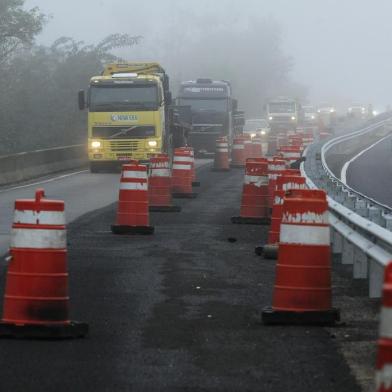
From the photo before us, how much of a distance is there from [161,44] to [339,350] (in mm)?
139827

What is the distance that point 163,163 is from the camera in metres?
22.1

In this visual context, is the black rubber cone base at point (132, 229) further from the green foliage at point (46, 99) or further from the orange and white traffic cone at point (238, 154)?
the green foliage at point (46, 99)

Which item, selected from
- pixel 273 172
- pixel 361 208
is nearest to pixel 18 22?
pixel 273 172

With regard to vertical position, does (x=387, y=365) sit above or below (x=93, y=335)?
above

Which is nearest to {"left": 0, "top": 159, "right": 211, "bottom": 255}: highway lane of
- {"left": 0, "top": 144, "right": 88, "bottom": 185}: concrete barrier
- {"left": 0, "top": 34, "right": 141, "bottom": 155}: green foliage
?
{"left": 0, "top": 144, "right": 88, "bottom": 185}: concrete barrier

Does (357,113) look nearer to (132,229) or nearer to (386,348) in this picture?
(132,229)

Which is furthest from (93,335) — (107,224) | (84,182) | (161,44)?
(161,44)

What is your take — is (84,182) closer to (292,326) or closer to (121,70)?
(121,70)

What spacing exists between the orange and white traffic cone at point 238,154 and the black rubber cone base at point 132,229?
86.8ft

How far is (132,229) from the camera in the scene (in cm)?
1700

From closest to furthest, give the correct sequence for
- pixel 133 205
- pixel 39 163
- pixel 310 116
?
pixel 133 205 < pixel 39 163 < pixel 310 116

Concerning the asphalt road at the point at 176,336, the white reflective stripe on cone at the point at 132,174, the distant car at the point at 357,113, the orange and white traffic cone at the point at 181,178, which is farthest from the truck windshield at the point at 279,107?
the asphalt road at the point at 176,336

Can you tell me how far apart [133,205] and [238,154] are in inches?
1078

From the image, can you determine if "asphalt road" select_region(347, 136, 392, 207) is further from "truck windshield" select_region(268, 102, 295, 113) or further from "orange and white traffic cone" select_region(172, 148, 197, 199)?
"truck windshield" select_region(268, 102, 295, 113)
